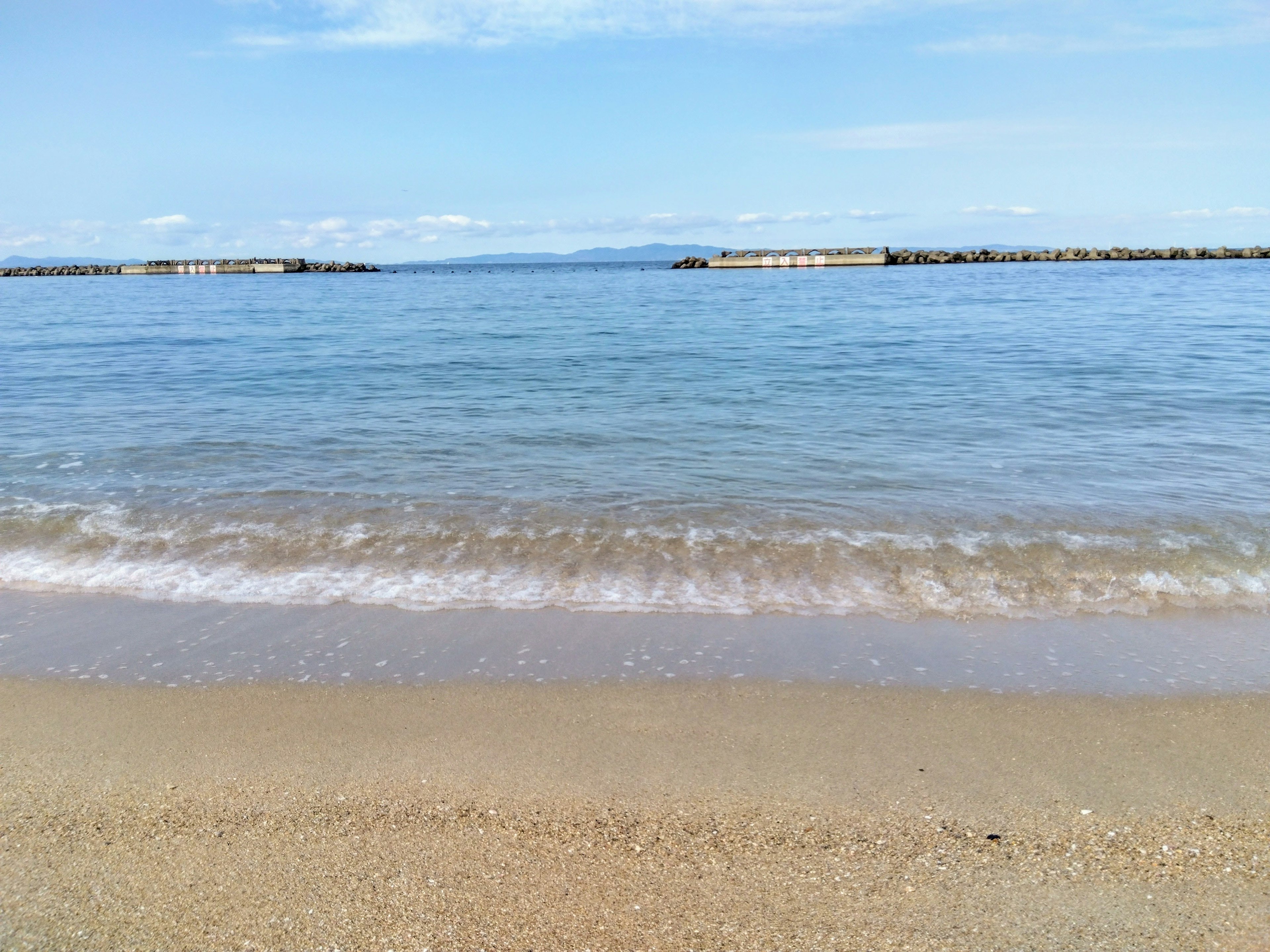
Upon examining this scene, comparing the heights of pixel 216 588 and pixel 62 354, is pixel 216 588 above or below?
below

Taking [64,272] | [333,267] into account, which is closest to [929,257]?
[333,267]

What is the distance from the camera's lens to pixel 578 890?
2654 mm

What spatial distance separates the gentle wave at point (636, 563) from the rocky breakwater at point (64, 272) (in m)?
105

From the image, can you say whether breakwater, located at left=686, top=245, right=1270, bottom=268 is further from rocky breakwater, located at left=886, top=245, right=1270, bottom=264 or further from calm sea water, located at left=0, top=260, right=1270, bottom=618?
calm sea water, located at left=0, top=260, right=1270, bottom=618

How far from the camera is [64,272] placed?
98562 millimetres

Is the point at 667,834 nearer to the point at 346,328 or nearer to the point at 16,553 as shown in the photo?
the point at 16,553

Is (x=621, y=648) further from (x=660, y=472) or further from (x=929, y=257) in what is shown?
(x=929, y=257)

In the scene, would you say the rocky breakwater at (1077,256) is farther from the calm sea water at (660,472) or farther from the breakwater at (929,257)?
the calm sea water at (660,472)

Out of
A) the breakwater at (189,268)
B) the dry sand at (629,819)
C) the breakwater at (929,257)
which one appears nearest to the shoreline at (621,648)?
the dry sand at (629,819)

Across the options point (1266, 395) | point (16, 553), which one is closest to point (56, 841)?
point (16, 553)

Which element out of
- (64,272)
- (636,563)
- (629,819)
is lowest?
(629,819)

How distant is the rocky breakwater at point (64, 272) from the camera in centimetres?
9756

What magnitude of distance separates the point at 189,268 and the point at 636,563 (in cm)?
10353

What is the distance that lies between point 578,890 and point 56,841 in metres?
1.78
